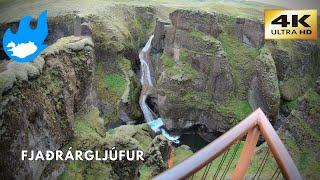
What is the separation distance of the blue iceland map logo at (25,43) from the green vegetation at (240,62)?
7.42 metres

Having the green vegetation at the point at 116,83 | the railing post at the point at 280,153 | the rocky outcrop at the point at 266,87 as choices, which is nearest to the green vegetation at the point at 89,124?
Result: the rocky outcrop at the point at 266,87

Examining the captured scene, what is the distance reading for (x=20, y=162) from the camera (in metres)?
7.50

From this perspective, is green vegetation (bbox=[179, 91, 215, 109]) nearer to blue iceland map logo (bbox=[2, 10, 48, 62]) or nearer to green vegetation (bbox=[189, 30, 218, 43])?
green vegetation (bbox=[189, 30, 218, 43])

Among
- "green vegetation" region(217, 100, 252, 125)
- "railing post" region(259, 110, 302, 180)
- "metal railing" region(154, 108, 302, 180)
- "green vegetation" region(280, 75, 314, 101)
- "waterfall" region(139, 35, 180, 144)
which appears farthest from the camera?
"waterfall" region(139, 35, 180, 144)

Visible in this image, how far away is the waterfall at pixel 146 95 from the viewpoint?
1400 centimetres

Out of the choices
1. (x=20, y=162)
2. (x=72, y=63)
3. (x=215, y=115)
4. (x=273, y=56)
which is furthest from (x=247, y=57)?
(x=20, y=162)

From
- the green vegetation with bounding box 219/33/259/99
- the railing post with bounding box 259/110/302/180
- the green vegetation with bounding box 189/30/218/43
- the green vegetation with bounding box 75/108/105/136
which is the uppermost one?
the railing post with bounding box 259/110/302/180

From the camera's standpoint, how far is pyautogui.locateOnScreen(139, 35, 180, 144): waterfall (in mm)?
14000

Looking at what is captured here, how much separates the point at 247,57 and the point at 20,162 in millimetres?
9758

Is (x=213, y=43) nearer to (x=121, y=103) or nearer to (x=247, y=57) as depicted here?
(x=247, y=57)

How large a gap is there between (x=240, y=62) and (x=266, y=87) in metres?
1.89

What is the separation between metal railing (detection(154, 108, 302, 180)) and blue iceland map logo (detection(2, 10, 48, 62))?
5517mm

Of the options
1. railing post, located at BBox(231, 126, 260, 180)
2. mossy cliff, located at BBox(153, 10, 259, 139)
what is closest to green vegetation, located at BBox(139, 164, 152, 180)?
mossy cliff, located at BBox(153, 10, 259, 139)

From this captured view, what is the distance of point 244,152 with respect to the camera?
167 inches
